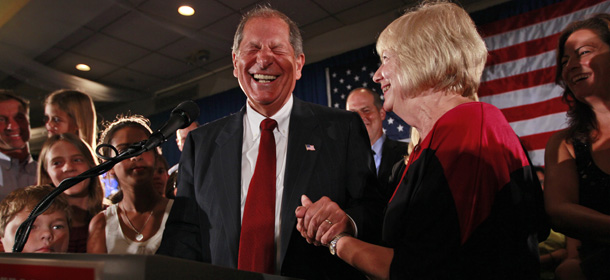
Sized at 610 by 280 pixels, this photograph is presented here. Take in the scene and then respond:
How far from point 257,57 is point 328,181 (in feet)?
1.73

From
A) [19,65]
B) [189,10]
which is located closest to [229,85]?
[189,10]

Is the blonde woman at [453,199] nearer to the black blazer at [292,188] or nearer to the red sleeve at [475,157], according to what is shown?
the red sleeve at [475,157]

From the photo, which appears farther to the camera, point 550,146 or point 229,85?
point 229,85

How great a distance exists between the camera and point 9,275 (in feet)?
1.49

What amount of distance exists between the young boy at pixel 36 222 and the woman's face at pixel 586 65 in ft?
6.88

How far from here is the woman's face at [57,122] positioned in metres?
2.57

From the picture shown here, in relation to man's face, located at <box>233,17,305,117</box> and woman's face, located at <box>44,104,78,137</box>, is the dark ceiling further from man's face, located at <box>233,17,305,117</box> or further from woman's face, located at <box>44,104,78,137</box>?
man's face, located at <box>233,17,305,117</box>

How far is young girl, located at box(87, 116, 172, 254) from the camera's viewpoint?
1867 mm

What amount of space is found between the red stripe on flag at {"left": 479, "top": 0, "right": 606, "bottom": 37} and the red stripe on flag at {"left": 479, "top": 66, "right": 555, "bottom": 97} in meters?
0.53

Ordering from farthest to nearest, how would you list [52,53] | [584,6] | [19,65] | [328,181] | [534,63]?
[19,65] → [52,53] → [534,63] → [584,6] → [328,181]

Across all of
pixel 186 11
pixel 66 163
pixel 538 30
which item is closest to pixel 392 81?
pixel 66 163

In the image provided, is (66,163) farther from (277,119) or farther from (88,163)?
(277,119)

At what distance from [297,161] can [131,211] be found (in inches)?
43.3

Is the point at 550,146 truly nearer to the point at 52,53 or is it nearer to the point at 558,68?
the point at 558,68
